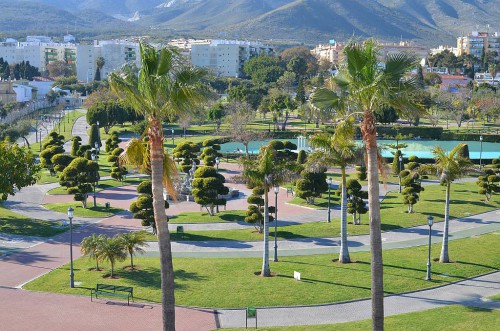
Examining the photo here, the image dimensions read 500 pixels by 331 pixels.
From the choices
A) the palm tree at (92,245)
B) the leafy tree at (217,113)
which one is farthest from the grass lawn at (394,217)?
the leafy tree at (217,113)

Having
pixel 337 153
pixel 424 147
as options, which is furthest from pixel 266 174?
pixel 424 147

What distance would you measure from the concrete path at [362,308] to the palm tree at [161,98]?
8.42 metres

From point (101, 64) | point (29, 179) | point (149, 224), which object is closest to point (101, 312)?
point (149, 224)

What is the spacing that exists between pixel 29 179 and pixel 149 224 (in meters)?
8.13

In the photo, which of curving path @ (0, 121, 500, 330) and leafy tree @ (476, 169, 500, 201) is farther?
leafy tree @ (476, 169, 500, 201)

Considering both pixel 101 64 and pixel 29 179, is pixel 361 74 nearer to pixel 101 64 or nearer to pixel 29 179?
pixel 29 179

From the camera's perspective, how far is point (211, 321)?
22172 millimetres

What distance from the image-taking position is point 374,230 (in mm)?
14727

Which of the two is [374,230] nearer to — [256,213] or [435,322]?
[435,322]

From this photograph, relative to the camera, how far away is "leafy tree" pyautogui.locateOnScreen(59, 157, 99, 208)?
133 feet

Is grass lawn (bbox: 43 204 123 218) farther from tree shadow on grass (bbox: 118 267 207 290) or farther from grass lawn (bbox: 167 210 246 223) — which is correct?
tree shadow on grass (bbox: 118 267 207 290)

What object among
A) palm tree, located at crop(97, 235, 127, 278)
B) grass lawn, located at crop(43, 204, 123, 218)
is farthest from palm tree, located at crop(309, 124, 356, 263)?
grass lawn, located at crop(43, 204, 123, 218)

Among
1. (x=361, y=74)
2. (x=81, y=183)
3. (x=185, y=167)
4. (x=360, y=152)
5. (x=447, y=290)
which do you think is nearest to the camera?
(x=361, y=74)

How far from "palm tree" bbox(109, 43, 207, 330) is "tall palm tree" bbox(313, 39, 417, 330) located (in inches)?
133
